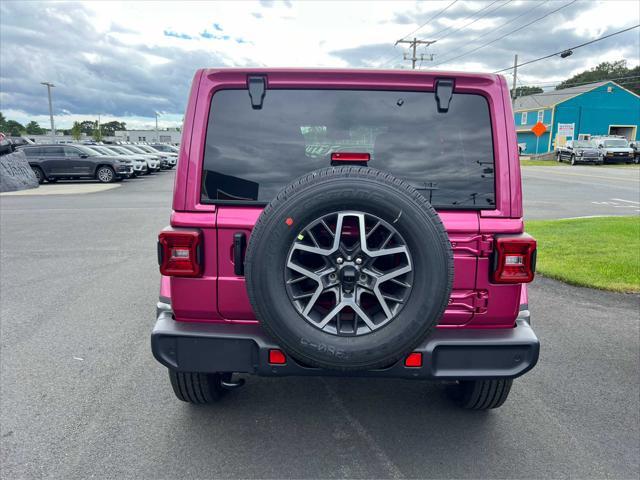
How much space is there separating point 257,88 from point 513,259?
62.7 inches

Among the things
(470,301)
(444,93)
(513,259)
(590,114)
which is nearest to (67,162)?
(444,93)

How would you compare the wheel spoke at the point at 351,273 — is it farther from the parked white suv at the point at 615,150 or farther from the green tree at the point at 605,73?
the green tree at the point at 605,73

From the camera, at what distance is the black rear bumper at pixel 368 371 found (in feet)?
8.26

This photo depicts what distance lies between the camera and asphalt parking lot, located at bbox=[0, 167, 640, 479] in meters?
2.70

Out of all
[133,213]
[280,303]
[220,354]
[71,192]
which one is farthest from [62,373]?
[71,192]

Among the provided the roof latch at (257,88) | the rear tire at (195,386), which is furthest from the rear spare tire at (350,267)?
the rear tire at (195,386)

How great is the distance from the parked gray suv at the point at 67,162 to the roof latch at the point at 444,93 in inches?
889

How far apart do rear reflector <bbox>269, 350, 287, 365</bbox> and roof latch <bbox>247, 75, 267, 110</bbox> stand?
50.6 inches

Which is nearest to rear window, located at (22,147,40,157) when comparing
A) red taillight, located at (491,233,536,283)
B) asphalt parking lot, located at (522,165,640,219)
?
asphalt parking lot, located at (522,165,640,219)

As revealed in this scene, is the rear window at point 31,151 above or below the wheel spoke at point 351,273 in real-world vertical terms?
above

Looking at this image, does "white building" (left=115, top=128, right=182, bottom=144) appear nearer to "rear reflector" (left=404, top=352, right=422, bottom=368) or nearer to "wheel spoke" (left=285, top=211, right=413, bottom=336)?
"wheel spoke" (left=285, top=211, right=413, bottom=336)

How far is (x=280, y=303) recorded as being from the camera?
2.32 metres

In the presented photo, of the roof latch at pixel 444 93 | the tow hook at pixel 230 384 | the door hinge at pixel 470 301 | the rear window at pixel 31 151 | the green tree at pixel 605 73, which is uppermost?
the green tree at pixel 605 73

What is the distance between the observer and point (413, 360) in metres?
2.51
